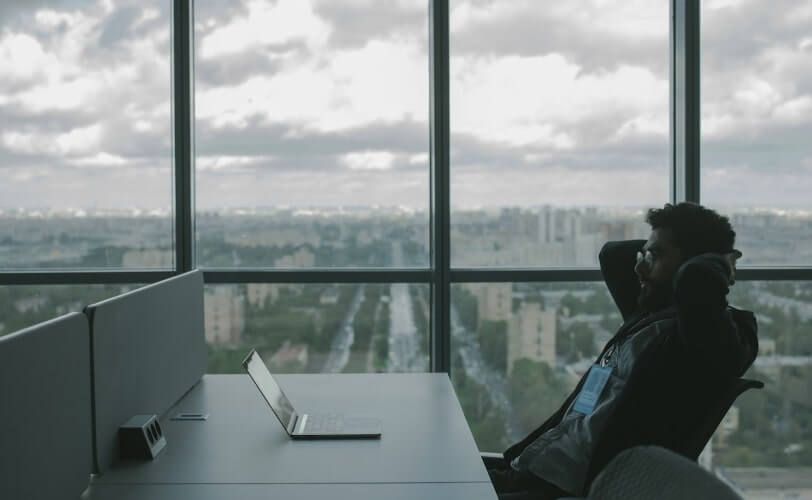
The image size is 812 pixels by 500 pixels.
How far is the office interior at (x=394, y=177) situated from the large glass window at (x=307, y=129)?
0.01 meters

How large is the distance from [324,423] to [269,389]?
0.61 feet

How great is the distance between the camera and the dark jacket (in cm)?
183

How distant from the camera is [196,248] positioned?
371 centimetres

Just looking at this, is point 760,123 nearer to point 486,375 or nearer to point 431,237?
point 431,237

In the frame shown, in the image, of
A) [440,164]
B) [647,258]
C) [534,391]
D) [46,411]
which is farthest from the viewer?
[534,391]

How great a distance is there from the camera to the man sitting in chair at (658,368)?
185 cm

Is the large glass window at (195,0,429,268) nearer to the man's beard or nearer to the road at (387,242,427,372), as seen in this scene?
the road at (387,242,427,372)

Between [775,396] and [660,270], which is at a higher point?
[660,270]

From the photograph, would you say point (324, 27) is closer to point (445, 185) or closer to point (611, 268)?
point (445, 185)

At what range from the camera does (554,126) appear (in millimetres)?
3795

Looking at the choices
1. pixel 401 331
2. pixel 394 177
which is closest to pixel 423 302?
pixel 401 331

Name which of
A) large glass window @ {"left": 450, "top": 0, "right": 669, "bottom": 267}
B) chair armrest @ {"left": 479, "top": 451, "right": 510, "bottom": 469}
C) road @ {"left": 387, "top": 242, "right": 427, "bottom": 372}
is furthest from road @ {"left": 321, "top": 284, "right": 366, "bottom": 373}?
chair armrest @ {"left": 479, "top": 451, "right": 510, "bottom": 469}

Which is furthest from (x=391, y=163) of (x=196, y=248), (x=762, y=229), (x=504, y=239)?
(x=762, y=229)

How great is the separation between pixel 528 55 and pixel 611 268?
151 centimetres
